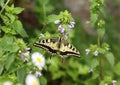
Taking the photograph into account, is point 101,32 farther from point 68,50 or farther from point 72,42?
point 72,42

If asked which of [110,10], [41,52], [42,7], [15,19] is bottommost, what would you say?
[41,52]

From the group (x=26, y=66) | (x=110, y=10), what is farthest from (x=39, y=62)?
(x=110, y=10)

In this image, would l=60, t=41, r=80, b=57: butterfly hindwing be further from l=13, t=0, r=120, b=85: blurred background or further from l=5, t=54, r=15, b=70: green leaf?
l=13, t=0, r=120, b=85: blurred background

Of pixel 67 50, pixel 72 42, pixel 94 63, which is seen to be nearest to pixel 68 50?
pixel 67 50

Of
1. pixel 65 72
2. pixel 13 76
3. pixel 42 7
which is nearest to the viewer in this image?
pixel 13 76

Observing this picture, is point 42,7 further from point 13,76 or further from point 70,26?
point 13,76

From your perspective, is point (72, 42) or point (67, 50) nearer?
point (67, 50)
